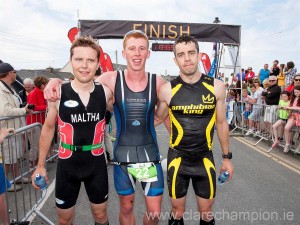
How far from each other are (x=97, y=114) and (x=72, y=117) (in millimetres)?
249

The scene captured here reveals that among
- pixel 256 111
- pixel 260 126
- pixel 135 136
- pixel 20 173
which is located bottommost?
pixel 260 126

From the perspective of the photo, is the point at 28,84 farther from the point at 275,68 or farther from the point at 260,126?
the point at 275,68

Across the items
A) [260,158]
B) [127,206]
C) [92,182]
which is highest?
[92,182]

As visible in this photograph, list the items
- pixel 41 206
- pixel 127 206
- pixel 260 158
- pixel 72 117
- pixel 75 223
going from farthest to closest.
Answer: pixel 260 158
pixel 41 206
pixel 75 223
pixel 127 206
pixel 72 117

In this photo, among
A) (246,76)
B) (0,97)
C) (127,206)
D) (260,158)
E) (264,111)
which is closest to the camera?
(127,206)

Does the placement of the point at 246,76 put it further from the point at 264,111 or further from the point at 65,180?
the point at 65,180

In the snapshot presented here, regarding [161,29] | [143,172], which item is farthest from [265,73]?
[143,172]

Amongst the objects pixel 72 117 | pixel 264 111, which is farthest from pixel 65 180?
pixel 264 111

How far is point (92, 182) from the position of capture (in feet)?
9.47

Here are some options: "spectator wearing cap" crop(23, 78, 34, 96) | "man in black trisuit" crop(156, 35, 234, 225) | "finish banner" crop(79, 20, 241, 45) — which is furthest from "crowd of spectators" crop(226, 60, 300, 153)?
"spectator wearing cap" crop(23, 78, 34, 96)

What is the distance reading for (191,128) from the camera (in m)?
3.01

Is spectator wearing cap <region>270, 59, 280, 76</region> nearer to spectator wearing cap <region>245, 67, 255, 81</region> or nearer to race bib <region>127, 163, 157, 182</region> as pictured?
spectator wearing cap <region>245, 67, 255, 81</region>

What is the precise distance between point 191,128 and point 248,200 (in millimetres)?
2113

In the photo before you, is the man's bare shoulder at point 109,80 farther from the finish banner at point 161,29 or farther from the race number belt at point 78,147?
the finish banner at point 161,29
